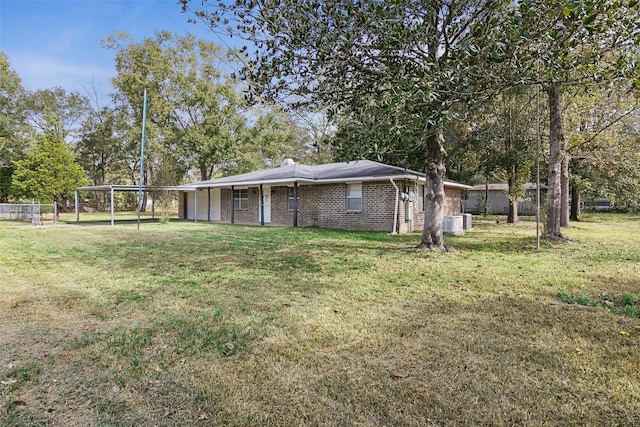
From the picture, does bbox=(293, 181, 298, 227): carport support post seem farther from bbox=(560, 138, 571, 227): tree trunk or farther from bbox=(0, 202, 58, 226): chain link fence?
bbox=(0, 202, 58, 226): chain link fence

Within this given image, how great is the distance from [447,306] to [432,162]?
5.58 meters

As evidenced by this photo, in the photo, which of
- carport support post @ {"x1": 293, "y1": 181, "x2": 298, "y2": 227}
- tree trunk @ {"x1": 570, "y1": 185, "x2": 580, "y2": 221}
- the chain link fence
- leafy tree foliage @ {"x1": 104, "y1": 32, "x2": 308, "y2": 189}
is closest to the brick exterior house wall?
carport support post @ {"x1": 293, "y1": 181, "x2": 298, "y2": 227}

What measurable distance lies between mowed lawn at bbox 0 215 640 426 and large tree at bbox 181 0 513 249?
2.84m

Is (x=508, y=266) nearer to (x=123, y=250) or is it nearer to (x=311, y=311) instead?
(x=311, y=311)

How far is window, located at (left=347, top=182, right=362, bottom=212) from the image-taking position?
50.0 ft

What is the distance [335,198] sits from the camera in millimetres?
15930

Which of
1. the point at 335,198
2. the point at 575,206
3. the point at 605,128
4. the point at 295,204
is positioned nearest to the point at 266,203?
the point at 295,204

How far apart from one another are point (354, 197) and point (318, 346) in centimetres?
1230

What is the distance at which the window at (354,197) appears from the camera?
15.2 metres

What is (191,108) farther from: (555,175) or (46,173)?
(555,175)

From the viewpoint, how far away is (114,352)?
125 inches

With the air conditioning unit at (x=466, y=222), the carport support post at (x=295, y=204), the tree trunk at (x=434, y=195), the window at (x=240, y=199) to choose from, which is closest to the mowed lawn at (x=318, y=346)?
the tree trunk at (x=434, y=195)

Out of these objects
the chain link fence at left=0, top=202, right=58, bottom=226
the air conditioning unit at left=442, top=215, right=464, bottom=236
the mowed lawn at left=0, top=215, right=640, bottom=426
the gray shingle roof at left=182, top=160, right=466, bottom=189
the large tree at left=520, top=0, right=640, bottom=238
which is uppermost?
the large tree at left=520, top=0, right=640, bottom=238

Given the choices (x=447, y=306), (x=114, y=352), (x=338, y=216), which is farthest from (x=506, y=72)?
(x=338, y=216)
